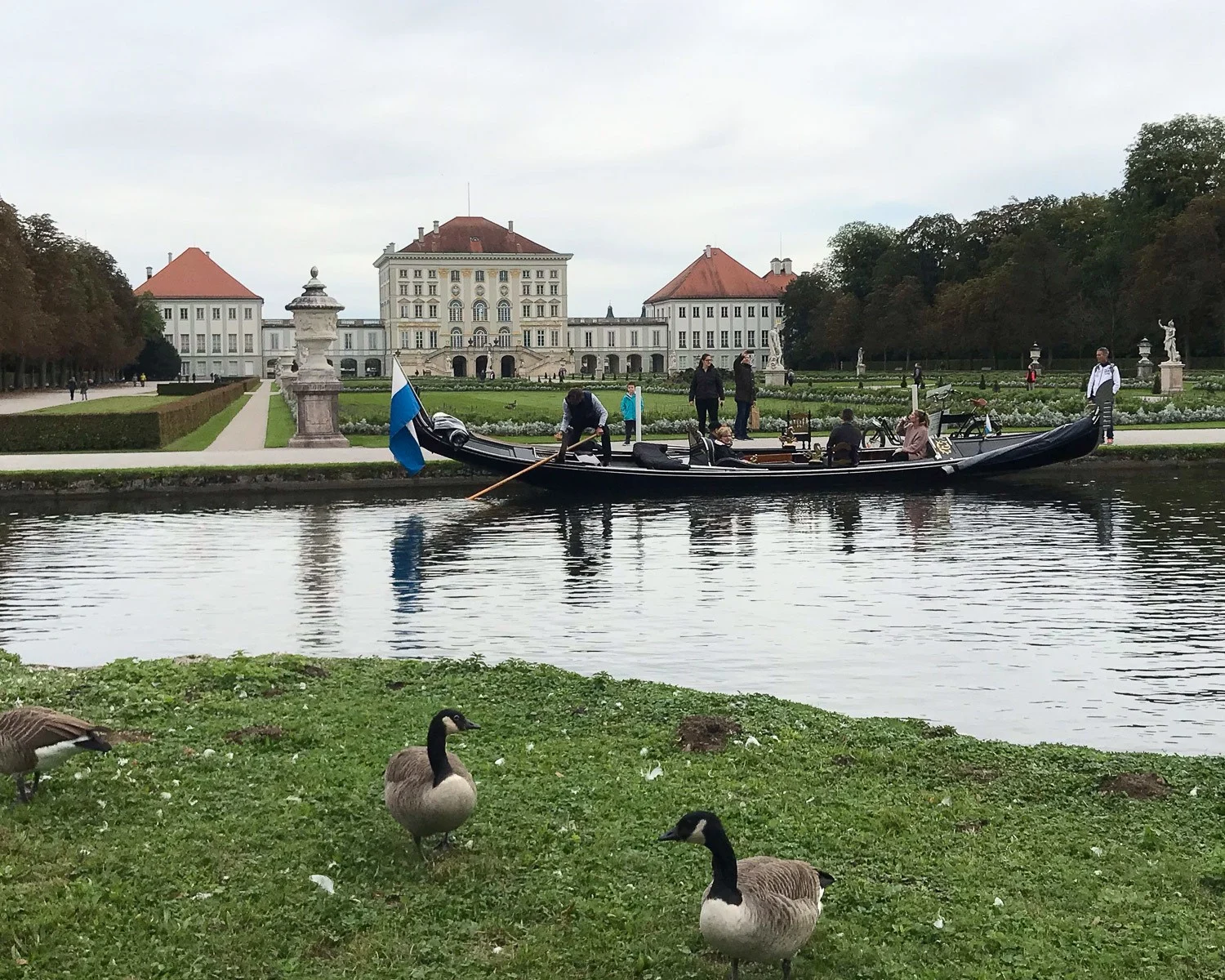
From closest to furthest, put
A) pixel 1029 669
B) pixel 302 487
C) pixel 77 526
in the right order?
pixel 1029 669, pixel 77 526, pixel 302 487

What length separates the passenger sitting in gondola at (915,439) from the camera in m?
23.5

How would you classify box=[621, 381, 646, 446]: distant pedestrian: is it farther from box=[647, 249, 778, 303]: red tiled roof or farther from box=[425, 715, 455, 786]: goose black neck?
box=[647, 249, 778, 303]: red tiled roof

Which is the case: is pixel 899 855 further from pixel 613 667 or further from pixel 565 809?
pixel 613 667

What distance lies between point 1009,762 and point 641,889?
2549mm

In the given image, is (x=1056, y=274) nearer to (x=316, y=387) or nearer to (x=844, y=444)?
(x=316, y=387)

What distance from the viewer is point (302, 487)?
23.9m

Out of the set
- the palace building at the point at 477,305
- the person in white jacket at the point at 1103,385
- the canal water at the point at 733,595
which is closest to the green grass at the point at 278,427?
the canal water at the point at 733,595

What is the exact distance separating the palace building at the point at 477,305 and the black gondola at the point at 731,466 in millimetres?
118411

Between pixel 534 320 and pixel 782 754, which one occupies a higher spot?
pixel 534 320

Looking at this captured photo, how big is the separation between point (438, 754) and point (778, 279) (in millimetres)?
155207

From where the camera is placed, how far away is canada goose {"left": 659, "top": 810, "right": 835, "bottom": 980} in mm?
4641

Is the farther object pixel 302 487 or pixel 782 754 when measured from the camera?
pixel 302 487

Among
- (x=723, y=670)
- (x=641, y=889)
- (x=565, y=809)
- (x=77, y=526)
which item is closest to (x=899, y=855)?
(x=641, y=889)

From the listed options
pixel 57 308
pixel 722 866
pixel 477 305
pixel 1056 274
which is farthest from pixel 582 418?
pixel 477 305
